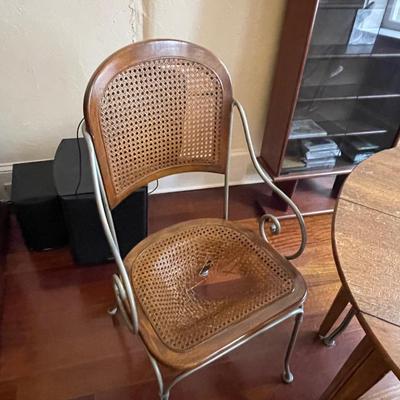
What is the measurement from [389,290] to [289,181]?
119 centimetres

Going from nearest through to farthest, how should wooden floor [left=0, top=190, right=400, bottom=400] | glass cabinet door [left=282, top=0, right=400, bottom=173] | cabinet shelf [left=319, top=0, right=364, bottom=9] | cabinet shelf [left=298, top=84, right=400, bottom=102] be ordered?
wooden floor [left=0, top=190, right=400, bottom=400] < cabinet shelf [left=319, top=0, right=364, bottom=9] < glass cabinet door [left=282, top=0, right=400, bottom=173] < cabinet shelf [left=298, top=84, right=400, bottom=102]

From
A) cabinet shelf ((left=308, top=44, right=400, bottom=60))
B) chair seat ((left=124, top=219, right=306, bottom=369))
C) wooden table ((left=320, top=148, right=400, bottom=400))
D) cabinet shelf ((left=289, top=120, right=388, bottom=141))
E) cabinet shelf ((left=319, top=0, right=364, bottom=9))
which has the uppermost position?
cabinet shelf ((left=319, top=0, right=364, bottom=9))

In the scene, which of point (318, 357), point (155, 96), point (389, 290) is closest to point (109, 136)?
point (155, 96)

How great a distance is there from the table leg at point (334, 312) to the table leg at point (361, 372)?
12.4 inches

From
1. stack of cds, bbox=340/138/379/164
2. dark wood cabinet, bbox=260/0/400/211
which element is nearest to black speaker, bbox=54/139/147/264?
dark wood cabinet, bbox=260/0/400/211

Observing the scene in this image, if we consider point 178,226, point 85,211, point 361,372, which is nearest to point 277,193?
point 178,226

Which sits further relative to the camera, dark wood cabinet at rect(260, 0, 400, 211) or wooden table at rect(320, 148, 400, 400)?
dark wood cabinet at rect(260, 0, 400, 211)

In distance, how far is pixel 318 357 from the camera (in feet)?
4.22

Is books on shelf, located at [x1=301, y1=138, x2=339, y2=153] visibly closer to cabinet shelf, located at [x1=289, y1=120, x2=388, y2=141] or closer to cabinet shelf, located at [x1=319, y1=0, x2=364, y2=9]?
cabinet shelf, located at [x1=289, y1=120, x2=388, y2=141]

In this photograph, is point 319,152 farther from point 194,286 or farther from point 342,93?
point 194,286

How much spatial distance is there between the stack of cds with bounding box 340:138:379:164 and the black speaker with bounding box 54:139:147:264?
46.1 inches

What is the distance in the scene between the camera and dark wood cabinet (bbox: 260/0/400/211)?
1.47 meters

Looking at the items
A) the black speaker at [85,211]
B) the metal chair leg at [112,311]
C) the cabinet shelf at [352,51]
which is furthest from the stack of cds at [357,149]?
the metal chair leg at [112,311]

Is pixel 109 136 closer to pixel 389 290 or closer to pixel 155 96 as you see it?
pixel 155 96
